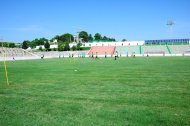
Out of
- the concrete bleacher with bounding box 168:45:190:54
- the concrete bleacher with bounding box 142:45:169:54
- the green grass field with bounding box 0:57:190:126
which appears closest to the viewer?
the green grass field with bounding box 0:57:190:126

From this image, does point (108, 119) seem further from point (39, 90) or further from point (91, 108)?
point (39, 90)

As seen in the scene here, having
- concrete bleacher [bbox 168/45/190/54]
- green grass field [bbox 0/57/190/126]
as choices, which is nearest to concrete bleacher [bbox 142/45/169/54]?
concrete bleacher [bbox 168/45/190/54]

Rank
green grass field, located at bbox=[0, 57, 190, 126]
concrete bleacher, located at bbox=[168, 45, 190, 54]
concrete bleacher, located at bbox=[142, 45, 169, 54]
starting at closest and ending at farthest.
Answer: green grass field, located at bbox=[0, 57, 190, 126] → concrete bleacher, located at bbox=[168, 45, 190, 54] → concrete bleacher, located at bbox=[142, 45, 169, 54]

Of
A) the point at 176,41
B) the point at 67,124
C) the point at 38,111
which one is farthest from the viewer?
the point at 176,41

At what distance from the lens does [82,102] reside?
36.8 feet

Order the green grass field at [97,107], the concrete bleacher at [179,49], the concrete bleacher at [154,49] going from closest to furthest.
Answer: the green grass field at [97,107]
the concrete bleacher at [179,49]
the concrete bleacher at [154,49]

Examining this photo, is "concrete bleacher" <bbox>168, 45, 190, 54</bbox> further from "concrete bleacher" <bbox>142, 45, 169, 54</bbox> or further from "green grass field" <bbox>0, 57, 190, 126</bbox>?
"green grass field" <bbox>0, 57, 190, 126</bbox>

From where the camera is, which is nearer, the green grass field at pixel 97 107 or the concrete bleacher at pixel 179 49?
the green grass field at pixel 97 107

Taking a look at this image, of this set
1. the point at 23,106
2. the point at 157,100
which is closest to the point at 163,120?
the point at 157,100

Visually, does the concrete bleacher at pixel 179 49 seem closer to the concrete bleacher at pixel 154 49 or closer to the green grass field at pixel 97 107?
the concrete bleacher at pixel 154 49

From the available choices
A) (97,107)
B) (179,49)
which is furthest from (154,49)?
(97,107)

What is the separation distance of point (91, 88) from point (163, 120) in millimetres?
6979

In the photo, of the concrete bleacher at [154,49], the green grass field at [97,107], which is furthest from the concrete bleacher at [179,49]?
the green grass field at [97,107]

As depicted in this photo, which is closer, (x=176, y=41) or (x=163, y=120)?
(x=163, y=120)
